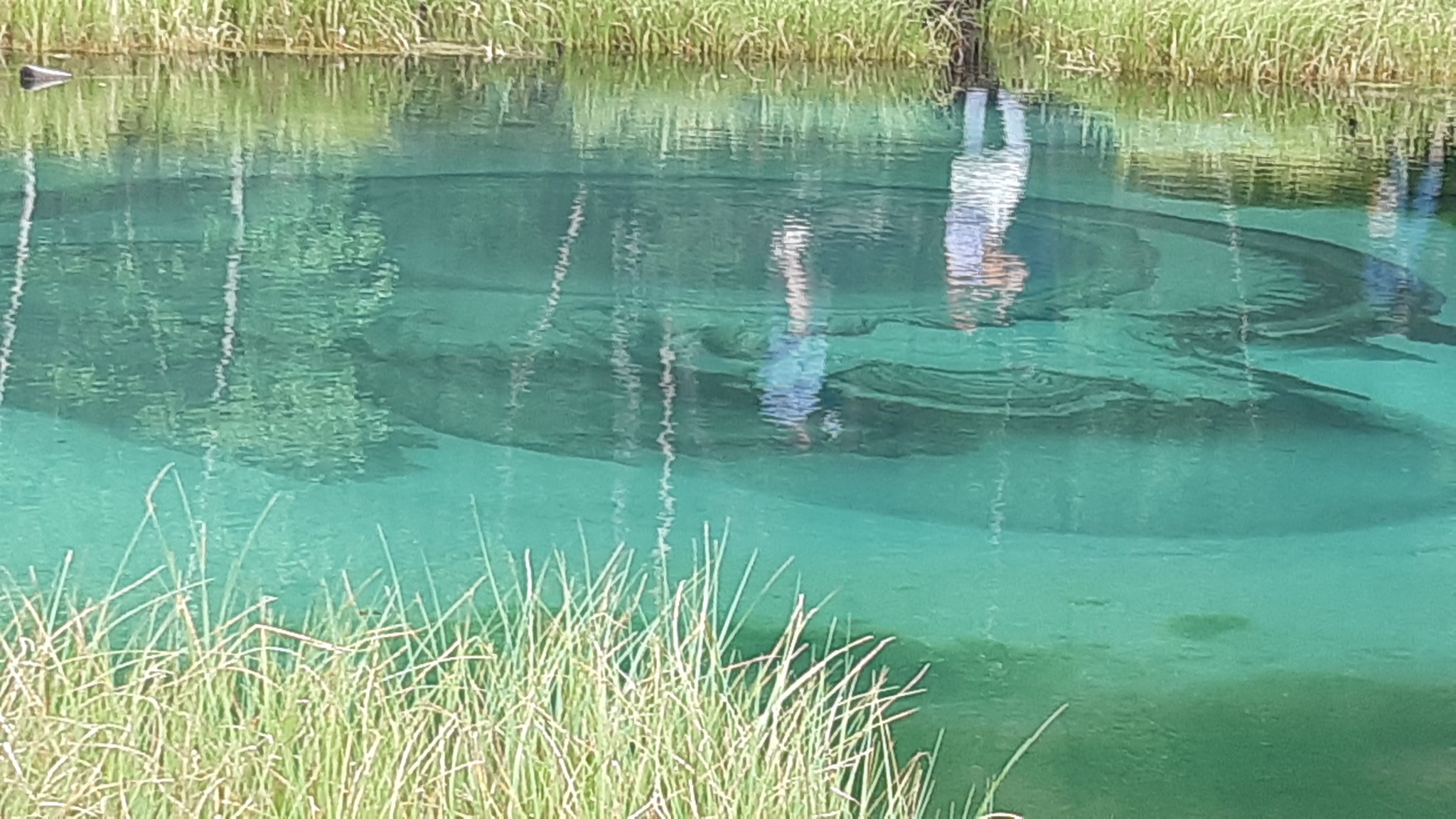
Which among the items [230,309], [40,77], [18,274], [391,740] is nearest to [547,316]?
[230,309]

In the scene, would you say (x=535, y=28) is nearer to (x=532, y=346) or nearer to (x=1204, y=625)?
(x=532, y=346)

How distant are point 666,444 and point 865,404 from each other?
0.48 meters

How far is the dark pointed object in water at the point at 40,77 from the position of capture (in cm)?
716

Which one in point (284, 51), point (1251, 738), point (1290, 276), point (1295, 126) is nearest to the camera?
point (1251, 738)

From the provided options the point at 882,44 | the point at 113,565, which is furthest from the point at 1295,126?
the point at 113,565

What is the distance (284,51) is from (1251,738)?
7038 mm

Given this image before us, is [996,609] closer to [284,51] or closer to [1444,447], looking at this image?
[1444,447]

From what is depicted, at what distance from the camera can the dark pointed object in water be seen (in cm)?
716

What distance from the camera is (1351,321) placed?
4.30 metres

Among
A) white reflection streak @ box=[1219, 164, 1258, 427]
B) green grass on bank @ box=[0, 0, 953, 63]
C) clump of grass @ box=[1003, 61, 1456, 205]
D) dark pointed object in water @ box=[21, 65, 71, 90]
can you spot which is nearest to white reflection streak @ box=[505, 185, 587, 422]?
white reflection streak @ box=[1219, 164, 1258, 427]

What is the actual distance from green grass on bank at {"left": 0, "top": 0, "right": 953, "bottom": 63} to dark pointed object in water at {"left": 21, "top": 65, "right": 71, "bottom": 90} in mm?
854

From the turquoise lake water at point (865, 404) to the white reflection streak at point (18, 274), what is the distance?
0.06 feet

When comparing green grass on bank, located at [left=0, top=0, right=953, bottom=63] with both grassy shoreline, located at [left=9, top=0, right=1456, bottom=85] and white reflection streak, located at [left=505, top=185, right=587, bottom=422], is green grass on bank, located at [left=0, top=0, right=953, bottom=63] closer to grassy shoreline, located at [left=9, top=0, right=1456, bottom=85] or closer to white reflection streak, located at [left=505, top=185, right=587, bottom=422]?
grassy shoreline, located at [left=9, top=0, right=1456, bottom=85]

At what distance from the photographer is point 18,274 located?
165 inches
